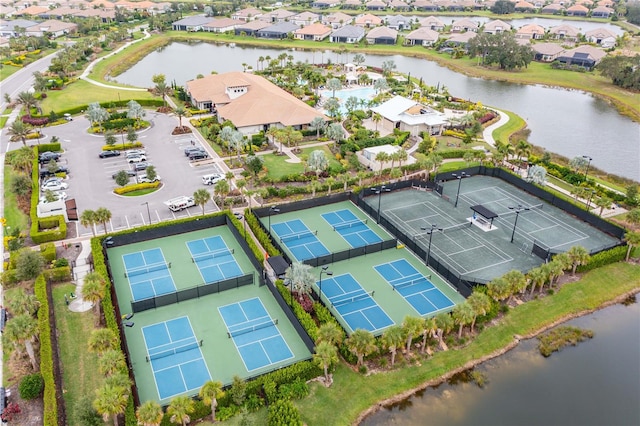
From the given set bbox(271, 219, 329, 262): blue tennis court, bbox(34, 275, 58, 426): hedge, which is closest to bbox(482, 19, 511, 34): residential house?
bbox(271, 219, 329, 262): blue tennis court

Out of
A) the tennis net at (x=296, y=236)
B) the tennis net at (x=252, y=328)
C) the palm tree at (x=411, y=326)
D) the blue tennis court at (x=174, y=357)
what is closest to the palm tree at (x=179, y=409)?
the blue tennis court at (x=174, y=357)

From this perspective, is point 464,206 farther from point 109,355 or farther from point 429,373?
point 109,355

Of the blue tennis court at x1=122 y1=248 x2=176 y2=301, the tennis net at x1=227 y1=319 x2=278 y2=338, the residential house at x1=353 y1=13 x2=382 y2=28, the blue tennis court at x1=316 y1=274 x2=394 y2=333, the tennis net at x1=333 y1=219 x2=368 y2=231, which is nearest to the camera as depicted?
the tennis net at x1=227 y1=319 x2=278 y2=338

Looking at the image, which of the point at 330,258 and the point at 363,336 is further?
the point at 330,258

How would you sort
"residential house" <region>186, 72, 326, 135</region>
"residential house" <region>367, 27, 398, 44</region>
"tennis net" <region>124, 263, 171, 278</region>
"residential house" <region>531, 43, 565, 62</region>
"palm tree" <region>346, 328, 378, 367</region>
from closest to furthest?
1. "palm tree" <region>346, 328, 378, 367</region>
2. "tennis net" <region>124, 263, 171, 278</region>
3. "residential house" <region>186, 72, 326, 135</region>
4. "residential house" <region>531, 43, 565, 62</region>
5. "residential house" <region>367, 27, 398, 44</region>

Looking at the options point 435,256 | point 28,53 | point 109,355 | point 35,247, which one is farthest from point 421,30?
point 109,355

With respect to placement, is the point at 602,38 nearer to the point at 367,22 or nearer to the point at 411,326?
the point at 367,22

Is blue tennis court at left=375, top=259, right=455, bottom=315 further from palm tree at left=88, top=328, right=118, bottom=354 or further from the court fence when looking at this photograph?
palm tree at left=88, top=328, right=118, bottom=354
